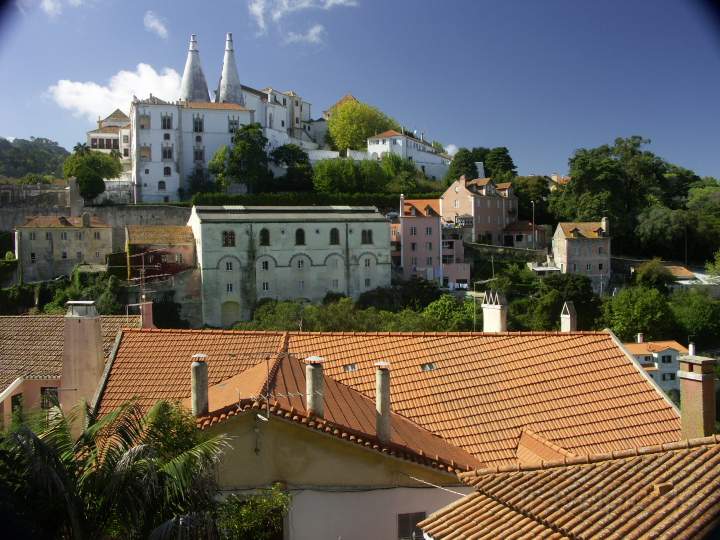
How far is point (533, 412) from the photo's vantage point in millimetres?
10070

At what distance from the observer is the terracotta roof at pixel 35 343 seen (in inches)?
580

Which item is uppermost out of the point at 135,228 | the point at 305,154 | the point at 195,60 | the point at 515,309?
the point at 195,60

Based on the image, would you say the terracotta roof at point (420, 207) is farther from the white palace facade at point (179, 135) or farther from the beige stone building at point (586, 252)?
the white palace facade at point (179, 135)

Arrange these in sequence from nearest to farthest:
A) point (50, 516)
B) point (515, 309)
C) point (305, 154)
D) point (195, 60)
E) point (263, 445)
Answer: point (50, 516), point (263, 445), point (515, 309), point (305, 154), point (195, 60)

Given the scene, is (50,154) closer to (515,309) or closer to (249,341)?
(515,309)

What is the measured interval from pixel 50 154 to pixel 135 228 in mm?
53580

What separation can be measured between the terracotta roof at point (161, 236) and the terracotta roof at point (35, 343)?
26844mm

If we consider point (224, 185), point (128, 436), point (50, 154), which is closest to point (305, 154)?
point (224, 185)

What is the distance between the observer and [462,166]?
6588cm

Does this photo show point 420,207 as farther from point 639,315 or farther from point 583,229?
point 639,315

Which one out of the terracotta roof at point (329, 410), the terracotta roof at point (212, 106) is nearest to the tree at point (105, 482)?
the terracotta roof at point (329, 410)

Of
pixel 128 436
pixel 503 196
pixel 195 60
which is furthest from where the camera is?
pixel 195 60

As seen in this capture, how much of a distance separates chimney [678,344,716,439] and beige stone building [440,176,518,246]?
45.1 metres

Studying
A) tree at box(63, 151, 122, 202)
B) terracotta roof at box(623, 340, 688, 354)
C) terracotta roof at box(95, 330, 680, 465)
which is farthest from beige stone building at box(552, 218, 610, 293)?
terracotta roof at box(95, 330, 680, 465)
